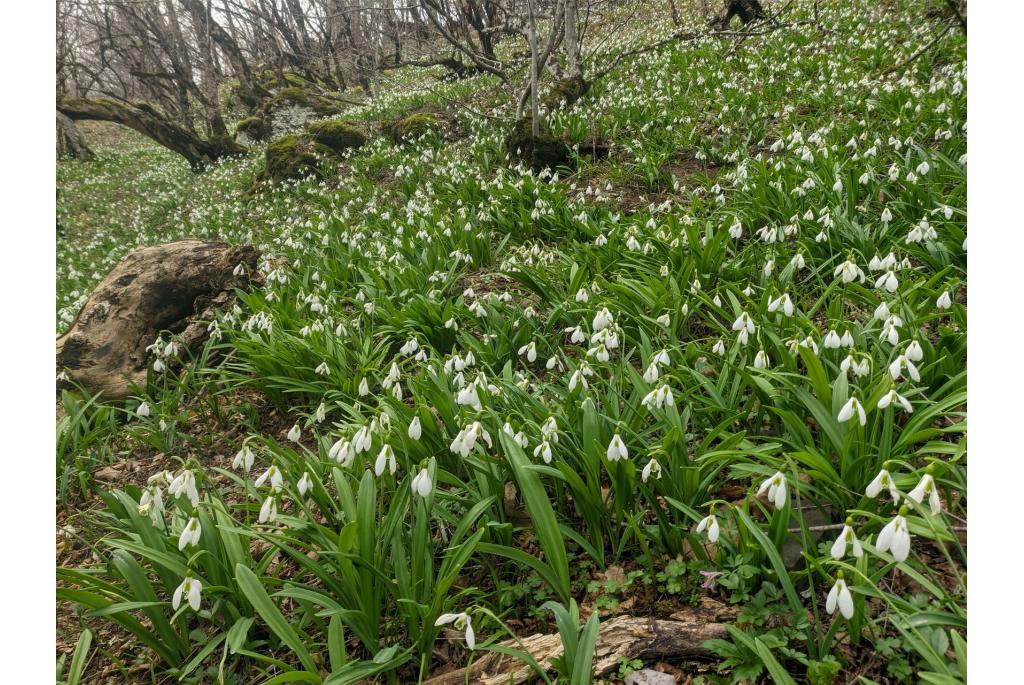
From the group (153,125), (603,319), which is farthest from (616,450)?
(153,125)

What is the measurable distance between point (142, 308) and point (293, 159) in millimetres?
6464

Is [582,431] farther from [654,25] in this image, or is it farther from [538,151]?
[654,25]

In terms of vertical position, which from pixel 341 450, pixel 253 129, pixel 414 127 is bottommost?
pixel 341 450

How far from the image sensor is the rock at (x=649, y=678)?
1.59 meters

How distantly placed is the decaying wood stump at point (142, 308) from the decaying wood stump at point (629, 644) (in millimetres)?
3604

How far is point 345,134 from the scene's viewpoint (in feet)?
36.7

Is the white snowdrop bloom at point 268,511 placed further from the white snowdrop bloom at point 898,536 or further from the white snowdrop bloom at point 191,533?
the white snowdrop bloom at point 898,536

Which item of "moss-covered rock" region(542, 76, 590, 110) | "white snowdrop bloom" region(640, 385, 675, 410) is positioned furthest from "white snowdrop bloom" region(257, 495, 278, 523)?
"moss-covered rock" region(542, 76, 590, 110)

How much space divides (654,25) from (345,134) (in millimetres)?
9310

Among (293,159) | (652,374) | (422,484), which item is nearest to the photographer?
(422,484)

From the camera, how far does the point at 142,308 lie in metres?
4.64

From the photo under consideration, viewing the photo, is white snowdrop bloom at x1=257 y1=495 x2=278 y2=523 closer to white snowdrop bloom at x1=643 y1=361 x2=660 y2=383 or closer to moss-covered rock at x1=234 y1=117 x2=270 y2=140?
white snowdrop bloom at x1=643 y1=361 x2=660 y2=383

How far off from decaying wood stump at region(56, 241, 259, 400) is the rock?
156 inches

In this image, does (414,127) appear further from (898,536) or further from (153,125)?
(898,536)
